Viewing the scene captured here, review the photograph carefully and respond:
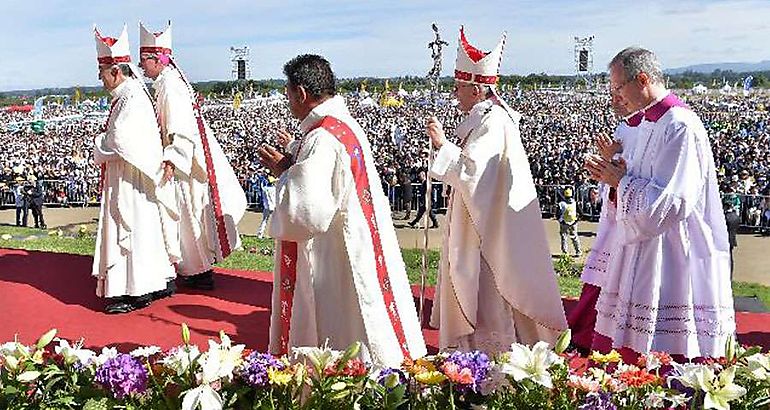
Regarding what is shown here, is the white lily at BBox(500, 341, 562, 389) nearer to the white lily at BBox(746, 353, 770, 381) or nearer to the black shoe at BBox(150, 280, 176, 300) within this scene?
the white lily at BBox(746, 353, 770, 381)

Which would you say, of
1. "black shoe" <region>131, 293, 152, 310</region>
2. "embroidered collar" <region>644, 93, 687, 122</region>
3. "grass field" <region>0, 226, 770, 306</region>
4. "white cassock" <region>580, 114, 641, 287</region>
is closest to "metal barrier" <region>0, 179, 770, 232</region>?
A: "grass field" <region>0, 226, 770, 306</region>

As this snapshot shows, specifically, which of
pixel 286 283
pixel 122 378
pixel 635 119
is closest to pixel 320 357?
pixel 122 378

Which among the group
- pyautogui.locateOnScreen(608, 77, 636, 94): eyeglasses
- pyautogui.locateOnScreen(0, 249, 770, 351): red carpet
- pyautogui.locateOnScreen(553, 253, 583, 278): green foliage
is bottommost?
pyautogui.locateOnScreen(553, 253, 583, 278): green foliage

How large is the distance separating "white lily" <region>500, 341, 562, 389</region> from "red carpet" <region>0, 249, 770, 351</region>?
3055mm

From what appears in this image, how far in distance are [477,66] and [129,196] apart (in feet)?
9.12

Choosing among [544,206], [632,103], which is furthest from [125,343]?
[544,206]

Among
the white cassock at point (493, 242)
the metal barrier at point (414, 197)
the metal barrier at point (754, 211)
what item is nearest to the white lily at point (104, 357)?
the white cassock at point (493, 242)

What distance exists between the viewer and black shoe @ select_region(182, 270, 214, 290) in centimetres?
686

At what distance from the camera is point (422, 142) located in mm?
42062

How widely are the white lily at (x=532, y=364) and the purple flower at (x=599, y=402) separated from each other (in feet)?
0.38

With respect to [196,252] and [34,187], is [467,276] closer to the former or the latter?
[196,252]

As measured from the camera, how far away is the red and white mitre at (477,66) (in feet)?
16.3

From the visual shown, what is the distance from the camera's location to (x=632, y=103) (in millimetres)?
4113

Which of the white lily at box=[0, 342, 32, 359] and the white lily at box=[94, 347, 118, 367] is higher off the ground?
the white lily at box=[0, 342, 32, 359]
